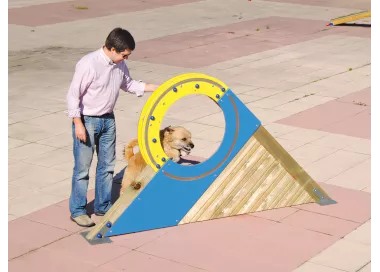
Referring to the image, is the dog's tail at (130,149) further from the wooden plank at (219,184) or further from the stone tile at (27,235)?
the stone tile at (27,235)

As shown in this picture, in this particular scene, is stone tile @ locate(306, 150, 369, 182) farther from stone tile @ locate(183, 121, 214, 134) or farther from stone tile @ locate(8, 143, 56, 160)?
stone tile @ locate(8, 143, 56, 160)

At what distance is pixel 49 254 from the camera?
297 inches

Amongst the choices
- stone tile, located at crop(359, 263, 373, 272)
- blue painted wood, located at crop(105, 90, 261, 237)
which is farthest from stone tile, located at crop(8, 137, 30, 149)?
stone tile, located at crop(359, 263, 373, 272)

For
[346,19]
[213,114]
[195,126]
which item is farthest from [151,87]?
[346,19]

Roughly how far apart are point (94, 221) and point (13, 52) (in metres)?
9.45

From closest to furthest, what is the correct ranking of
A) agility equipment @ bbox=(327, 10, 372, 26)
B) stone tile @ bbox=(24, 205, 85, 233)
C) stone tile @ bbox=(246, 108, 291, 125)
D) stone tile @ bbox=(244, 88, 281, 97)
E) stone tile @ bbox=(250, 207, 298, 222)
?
stone tile @ bbox=(24, 205, 85, 233), stone tile @ bbox=(250, 207, 298, 222), stone tile @ bbox=(246, 108, 291, 125), stone tile @ bbox=(244, 88, 281, 97), agility equipment @ bbox=(327, 10, 372, 26)

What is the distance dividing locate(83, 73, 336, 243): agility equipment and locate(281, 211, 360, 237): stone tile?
299 mm

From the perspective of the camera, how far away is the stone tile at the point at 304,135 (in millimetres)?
11086

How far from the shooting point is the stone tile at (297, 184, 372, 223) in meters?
8.44

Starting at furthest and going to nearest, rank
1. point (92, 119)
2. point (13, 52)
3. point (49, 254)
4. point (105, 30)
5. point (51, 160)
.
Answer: point (105, 30)
point (13, 52)
point (51, 160)
point (92, 119)
point (49, 254)

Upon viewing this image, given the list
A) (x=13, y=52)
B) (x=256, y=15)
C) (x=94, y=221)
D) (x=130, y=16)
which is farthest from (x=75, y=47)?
(x=94, y=221)

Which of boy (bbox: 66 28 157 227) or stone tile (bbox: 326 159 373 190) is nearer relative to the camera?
boy (bbox: 66 28 157 227)

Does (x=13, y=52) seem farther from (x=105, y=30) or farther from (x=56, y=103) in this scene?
(x=56, y=103)

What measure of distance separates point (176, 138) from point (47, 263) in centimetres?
218
